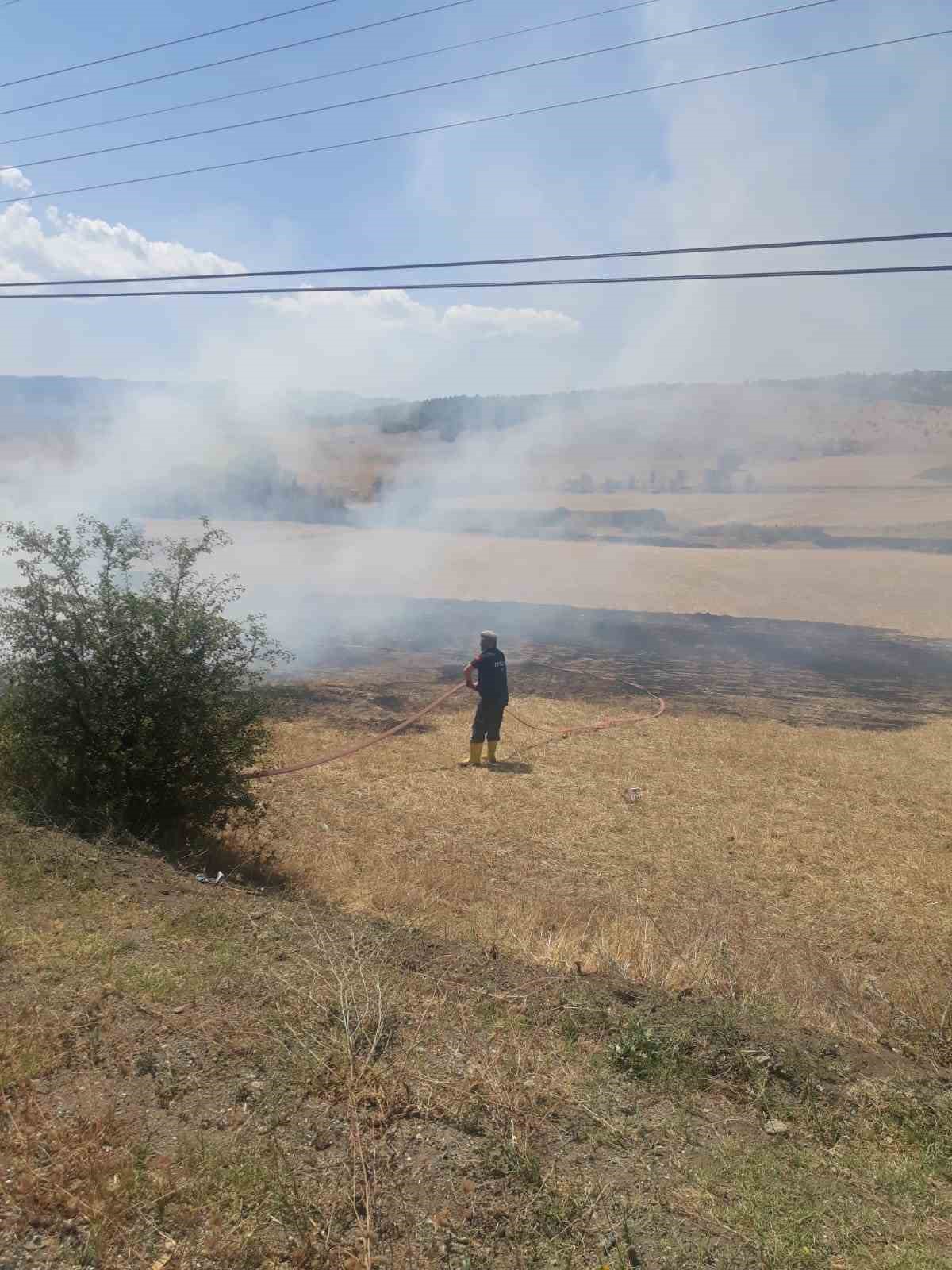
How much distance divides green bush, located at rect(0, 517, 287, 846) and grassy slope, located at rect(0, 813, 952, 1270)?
2.24 m

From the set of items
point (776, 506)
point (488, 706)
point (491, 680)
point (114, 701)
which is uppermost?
point (776, 506)

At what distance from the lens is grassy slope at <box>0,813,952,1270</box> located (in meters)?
2.88

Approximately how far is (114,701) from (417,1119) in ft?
16.2

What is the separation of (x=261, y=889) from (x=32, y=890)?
1757 mm

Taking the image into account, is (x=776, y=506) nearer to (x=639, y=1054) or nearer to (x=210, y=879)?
(x=210, y=879)

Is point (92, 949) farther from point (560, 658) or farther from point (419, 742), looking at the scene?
point (560, 658)

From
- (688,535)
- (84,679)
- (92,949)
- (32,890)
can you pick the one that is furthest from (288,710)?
(688,535)

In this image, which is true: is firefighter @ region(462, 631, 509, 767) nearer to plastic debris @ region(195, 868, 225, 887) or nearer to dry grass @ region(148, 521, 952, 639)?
plastic debris @ region(195, 868, 225, 887)

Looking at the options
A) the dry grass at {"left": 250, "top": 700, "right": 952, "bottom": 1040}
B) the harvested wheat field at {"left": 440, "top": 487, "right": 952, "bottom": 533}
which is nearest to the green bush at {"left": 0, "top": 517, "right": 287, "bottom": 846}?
the dry grass at {"left": 250, "top": 700, "right": 952, "bottom": 1040}

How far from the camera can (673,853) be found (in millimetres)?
8516

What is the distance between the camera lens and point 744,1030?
4395 millimetres

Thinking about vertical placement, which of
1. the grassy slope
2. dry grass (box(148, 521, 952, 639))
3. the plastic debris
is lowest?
the plastic debris

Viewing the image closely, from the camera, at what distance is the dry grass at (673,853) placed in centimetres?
601

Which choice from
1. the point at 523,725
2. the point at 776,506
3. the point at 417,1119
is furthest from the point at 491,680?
the point at 776,506
